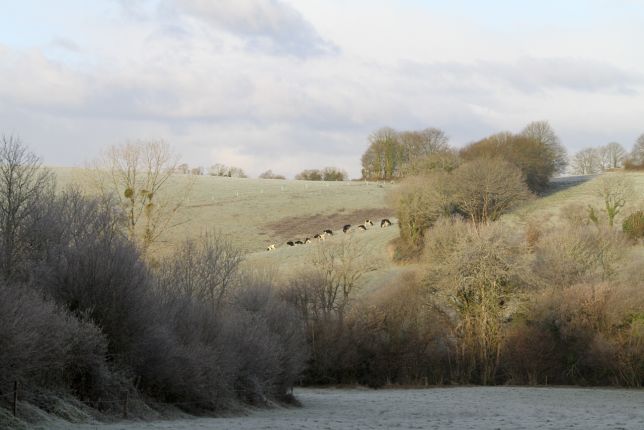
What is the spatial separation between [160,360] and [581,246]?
3978 centimetres

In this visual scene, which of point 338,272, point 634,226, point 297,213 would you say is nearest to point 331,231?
point 297,213

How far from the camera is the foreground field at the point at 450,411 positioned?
2681cm

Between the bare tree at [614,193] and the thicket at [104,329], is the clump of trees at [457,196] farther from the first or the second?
the thicket at [104,329]

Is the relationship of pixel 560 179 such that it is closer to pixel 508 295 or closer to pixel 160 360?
pixel 508 295

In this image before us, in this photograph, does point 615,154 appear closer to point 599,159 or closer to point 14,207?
point 599,159

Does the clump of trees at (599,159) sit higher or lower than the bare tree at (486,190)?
higher

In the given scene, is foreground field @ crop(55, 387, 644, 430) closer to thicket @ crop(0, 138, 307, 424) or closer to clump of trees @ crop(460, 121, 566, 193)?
thicket @ crop(0, 138, 307, 424)

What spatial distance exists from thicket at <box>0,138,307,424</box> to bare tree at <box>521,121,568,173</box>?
236ft

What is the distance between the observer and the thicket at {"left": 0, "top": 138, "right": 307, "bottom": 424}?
24031 mm

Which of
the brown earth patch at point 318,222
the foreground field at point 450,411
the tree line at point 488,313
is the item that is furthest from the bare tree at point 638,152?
the foreground field at point 450,411

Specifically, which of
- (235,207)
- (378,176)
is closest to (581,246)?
(235,207)

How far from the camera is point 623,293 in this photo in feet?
183

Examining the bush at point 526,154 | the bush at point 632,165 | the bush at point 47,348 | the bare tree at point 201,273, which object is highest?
the bush at point 632,165

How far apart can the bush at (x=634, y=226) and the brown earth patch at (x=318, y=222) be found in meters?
26.0
